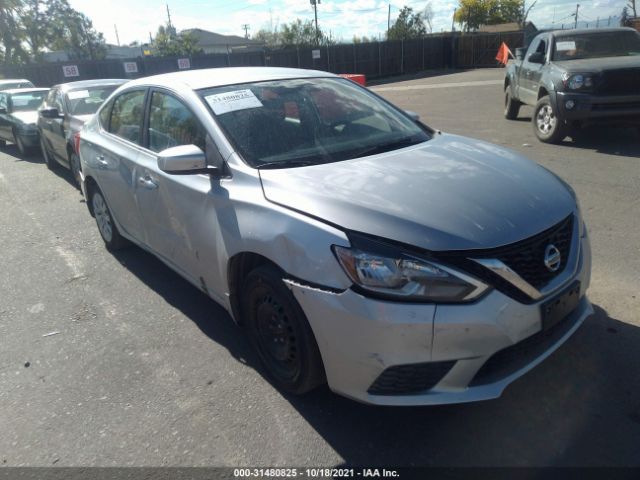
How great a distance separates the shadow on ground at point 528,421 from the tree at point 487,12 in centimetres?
7599

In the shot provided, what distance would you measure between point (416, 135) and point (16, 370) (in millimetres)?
3116

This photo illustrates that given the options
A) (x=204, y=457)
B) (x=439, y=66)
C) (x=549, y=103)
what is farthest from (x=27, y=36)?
(x=204, y=457)

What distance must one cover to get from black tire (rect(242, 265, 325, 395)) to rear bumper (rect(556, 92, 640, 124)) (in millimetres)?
6951

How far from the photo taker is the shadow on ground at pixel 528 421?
7.57ft

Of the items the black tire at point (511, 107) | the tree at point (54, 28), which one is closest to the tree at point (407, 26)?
the tree at point (54, 28)

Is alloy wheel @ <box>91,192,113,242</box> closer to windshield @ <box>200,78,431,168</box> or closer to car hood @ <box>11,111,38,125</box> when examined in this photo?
windshield @ <box>200,78,431,168</box>

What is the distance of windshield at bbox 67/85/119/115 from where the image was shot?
7.88m

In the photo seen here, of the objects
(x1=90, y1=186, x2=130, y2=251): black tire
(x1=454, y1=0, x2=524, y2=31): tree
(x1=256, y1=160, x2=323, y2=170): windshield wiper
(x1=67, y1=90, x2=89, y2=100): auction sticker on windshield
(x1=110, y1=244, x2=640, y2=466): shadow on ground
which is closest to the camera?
(x1=110, y1=244, x2=640, y2=466): shadow on ground

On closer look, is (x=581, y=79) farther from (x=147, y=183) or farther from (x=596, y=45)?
(x=147, y=183)

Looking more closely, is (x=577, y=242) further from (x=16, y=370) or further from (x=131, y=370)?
(x=16, y=370)

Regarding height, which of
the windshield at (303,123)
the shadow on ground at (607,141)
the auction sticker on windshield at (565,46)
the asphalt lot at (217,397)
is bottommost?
the asphalt lot at (217,397)

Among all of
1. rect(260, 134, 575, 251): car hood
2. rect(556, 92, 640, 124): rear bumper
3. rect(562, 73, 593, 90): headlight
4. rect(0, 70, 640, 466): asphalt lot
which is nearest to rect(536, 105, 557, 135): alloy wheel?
rect(556, 92, 640, 124): rear bumper

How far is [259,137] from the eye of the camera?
3018mm

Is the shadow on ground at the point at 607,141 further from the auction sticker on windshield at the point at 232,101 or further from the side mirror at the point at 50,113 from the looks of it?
the side mirror at the point at 50,113
